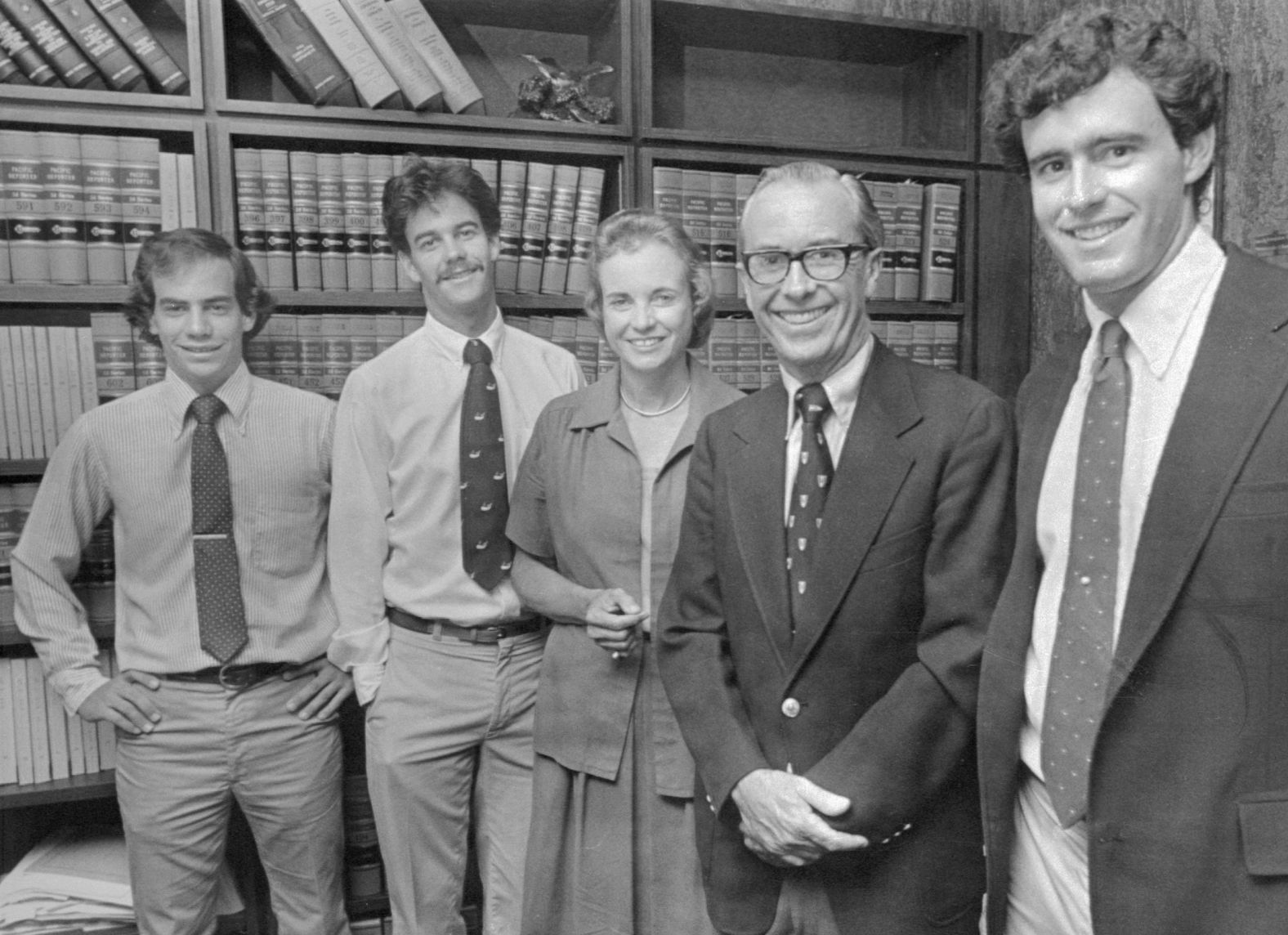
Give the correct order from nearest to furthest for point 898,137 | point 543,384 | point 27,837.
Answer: point 543,384 < point 27,837 < point 898,137

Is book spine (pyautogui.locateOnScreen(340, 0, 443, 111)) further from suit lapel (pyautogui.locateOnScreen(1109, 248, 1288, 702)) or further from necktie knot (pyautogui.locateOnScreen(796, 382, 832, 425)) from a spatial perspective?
suit lapel (pyautogui.locateOnScreen(1109, 248, 1288, 702))

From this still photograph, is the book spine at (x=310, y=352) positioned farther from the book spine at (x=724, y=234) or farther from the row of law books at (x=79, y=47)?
the book spine at (x=724, y=234)

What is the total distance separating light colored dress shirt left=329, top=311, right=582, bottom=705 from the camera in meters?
1.88

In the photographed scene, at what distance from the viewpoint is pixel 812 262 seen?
1.30 meters

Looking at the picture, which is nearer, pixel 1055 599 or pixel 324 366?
pixel 1055 599

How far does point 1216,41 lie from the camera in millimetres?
2252

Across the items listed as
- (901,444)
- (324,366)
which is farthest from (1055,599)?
(324,366)

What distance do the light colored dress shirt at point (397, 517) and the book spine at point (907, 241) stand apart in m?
1.24

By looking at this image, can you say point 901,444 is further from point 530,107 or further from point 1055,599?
point 530,107

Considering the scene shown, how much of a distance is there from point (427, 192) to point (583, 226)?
53cm

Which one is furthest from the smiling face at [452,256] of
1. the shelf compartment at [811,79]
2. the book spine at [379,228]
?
the shelf compartment at [811,79]

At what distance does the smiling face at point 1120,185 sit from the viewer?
1.02 m

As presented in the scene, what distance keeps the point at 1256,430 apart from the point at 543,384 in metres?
1.33

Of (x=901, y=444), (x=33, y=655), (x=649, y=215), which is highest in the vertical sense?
(x=649, y=215)
